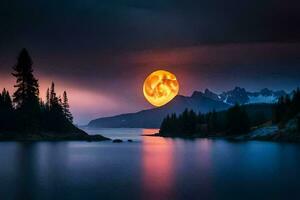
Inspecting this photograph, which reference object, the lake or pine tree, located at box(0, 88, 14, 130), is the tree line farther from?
the lake

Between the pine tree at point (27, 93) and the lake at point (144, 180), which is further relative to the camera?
the pine tree at point (27, 93)

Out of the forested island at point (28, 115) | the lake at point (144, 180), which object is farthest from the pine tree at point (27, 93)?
the lake at point (144, 180)

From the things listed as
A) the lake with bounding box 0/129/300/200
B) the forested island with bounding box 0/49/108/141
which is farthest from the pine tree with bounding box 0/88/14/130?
the lake with bounding box 0/129/300/200

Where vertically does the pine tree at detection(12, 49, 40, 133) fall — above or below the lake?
above

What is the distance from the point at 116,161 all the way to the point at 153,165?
9365 mm

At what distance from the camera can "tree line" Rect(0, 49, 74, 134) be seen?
503 ft

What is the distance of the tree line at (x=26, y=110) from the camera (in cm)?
15338

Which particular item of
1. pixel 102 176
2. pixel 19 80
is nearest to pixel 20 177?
pixel 102 176

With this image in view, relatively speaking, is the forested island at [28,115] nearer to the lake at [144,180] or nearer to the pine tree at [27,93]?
the pine tree at [27,93]

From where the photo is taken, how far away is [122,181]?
59031 mm

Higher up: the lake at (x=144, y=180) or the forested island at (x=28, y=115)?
the forested island at (x=28, y=115)

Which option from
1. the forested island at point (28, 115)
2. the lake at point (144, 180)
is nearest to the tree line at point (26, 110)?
the forested island at point (28, 115)

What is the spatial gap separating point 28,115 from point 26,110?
4146mm

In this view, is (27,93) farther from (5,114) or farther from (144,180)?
(144,180)
